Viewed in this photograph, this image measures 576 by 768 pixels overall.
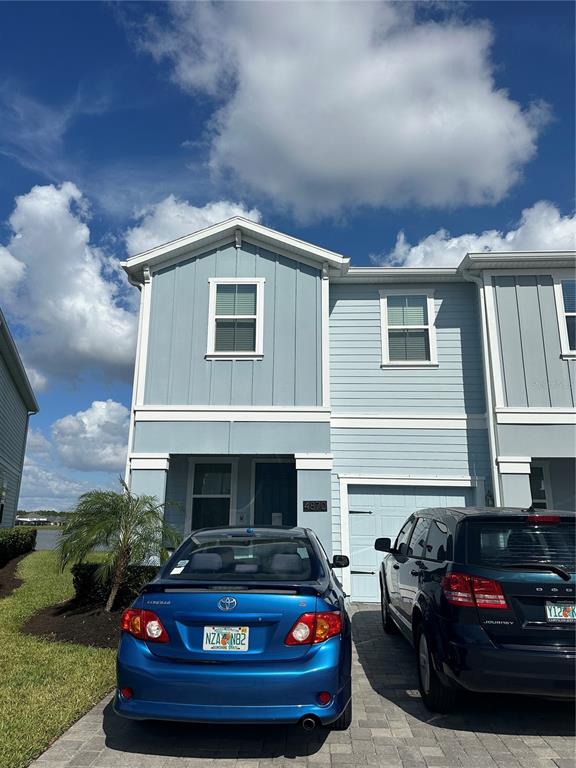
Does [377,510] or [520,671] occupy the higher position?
[377,510]

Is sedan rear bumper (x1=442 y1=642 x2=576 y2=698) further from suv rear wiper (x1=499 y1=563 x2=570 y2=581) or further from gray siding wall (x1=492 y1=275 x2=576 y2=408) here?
gray siding wall (x1=492 y1=275 x2=576 y2=408)

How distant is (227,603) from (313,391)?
6607mm

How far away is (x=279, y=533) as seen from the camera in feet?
16.2

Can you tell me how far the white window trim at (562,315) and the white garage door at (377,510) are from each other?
10.4ft

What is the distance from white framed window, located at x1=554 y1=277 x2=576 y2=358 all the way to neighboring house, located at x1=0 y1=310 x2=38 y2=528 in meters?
15.0

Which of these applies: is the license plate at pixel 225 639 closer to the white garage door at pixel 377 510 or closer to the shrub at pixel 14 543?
the white garage door at pixel 377 510

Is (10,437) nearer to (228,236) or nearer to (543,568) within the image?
(228,236)

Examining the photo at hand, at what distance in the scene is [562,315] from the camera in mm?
10375

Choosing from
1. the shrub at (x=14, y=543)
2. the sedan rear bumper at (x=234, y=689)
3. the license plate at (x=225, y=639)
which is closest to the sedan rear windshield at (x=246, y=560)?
the license plate at (x=225, y=639)

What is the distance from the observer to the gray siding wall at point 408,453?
10.2 metres

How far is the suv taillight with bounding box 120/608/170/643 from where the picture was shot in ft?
11.8

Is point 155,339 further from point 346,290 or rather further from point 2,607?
point 2,607

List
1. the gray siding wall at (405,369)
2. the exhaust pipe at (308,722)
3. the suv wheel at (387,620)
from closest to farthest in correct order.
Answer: the exhaust pipe at (308,722) < the suv wheel at (387,620) < the gray siding wall at (405,369)

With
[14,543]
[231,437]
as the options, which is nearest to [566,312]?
[231,437]
